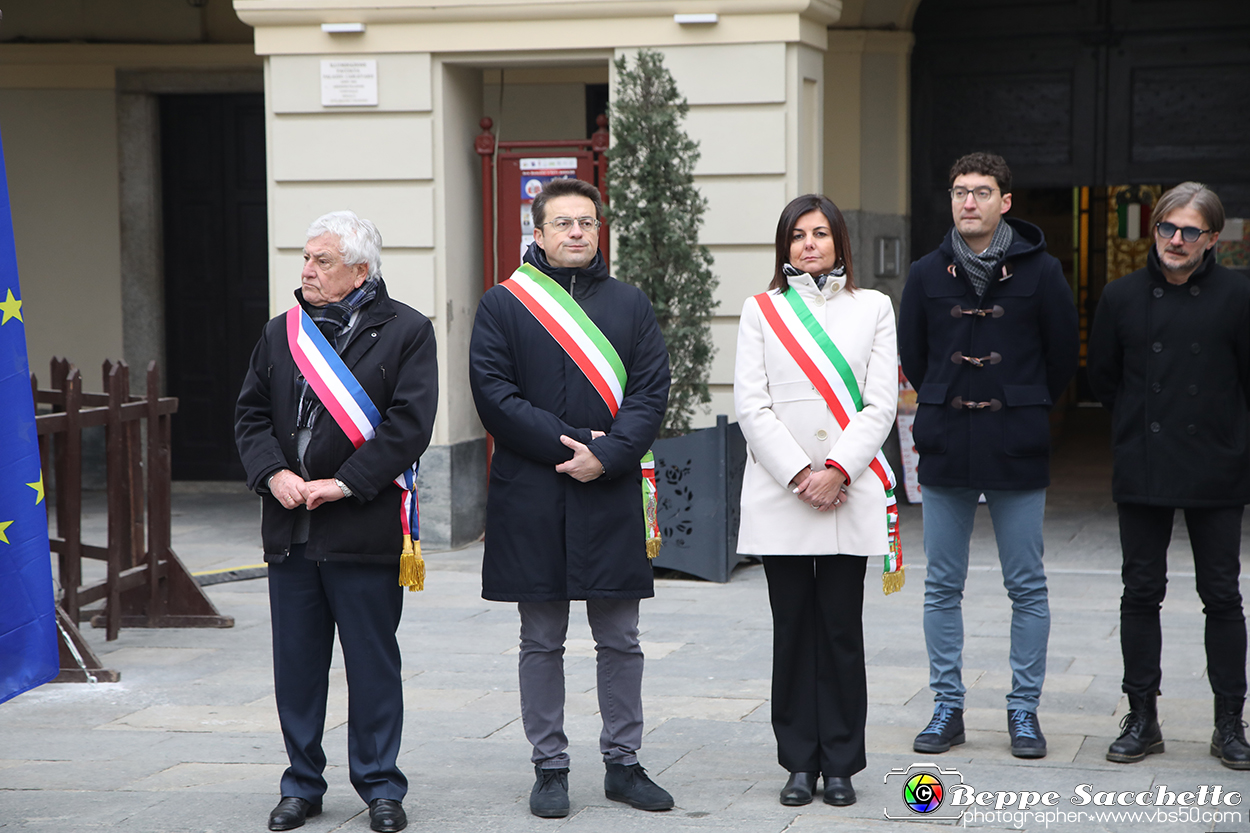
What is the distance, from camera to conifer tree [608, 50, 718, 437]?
823 centimetres

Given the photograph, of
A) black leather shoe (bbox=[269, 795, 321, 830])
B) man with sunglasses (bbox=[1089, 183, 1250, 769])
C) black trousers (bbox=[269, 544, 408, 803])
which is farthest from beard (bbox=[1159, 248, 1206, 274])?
black leather shoe (bbox=[269, 795, 321, 830])

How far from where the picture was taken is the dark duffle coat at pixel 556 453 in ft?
14.3

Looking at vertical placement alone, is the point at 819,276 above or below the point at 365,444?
above

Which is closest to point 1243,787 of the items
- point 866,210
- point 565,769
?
point 565,769

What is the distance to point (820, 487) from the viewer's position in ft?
14.3

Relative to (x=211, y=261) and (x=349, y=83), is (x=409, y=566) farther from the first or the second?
(x=211, y=261)

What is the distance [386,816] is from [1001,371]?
95.2 inches

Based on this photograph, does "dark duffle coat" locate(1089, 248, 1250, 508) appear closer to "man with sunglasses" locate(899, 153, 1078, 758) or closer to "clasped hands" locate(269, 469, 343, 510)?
"man with sunglasses" locate(899, 153, 1078, 758)

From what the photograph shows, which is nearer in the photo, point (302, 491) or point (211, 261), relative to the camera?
point (302, 491)

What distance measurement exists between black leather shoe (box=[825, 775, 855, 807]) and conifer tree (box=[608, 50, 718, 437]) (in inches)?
161

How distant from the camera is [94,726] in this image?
538cm

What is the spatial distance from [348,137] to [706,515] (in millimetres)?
3198

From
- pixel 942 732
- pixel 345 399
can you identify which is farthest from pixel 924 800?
pixel 345 399

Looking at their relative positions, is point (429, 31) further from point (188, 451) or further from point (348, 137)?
point (188, 451)
